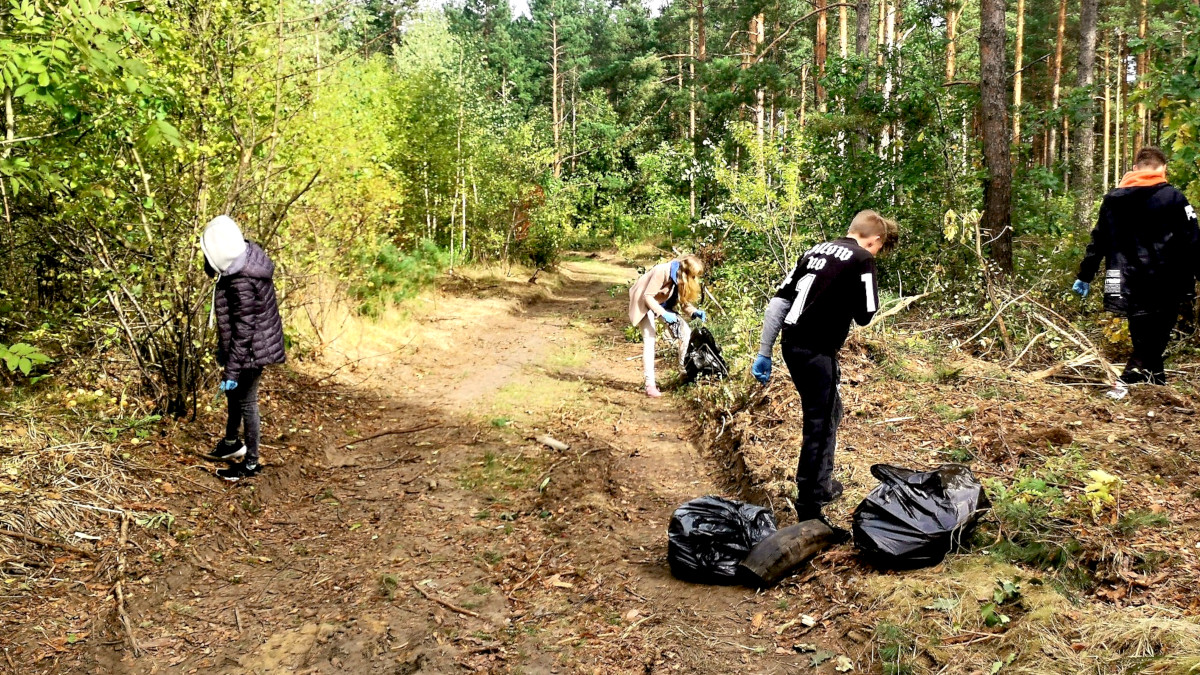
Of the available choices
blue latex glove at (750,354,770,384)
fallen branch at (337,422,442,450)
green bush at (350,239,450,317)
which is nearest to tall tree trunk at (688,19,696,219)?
green bush at (350,239,450,317)

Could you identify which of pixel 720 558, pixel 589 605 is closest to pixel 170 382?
pixel 589 605

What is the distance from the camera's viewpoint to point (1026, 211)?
37.9ft

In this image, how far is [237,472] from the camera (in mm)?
6070

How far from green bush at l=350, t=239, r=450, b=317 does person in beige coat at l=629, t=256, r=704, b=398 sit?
16.0 ft

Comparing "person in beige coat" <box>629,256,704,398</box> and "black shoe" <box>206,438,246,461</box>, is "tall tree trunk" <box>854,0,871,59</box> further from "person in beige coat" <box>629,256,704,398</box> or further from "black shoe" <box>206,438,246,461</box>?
"black shoe" <box>206,438,246,461</box>

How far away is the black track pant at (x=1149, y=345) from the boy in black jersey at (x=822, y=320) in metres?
3.19

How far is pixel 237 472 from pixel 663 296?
4757 mm

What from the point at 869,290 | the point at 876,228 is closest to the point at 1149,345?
the point at 876,228

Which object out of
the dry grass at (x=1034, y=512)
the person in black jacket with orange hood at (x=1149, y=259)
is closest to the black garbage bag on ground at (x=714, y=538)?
the dry grass at (x=1034, y=512)

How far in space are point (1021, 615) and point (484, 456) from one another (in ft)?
15.3

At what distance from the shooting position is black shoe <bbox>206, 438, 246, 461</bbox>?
20.2ft

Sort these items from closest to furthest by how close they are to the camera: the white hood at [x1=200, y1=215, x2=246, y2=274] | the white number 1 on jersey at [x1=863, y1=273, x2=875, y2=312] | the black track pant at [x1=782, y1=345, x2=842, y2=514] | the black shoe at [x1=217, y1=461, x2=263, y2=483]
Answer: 1. the white number 1 on jersey at [x1=863, y1=273, x2=875, y2=312]
2. the black track pant at [x1=782, y1=345, x2=842, y2=514]
3. the white hood at [x1=200, y1=215, x2=246, y2=274]
4. the black shoe at [x1=217, y1=461, x2=263, y2=483]

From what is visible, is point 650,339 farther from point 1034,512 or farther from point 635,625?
point 1034,512

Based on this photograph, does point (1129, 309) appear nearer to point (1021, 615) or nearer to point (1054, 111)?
point (1021, 615)
